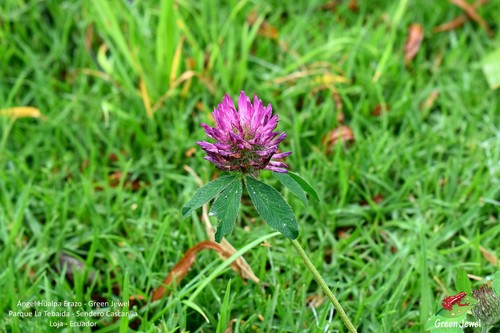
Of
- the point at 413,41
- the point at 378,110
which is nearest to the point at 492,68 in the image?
the point at 413,41

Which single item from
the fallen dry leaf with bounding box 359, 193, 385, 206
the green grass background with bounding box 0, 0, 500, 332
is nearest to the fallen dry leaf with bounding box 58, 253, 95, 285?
the green grass background with bounding box 0, 0, 500, 332

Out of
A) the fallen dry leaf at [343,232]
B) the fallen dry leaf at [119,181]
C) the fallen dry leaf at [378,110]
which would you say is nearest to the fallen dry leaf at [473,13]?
the fallen dry leaf at [378,110]


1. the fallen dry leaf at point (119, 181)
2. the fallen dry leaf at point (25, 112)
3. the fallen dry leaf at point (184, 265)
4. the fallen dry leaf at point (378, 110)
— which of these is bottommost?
the fallen dry leaf at point (184, 265)

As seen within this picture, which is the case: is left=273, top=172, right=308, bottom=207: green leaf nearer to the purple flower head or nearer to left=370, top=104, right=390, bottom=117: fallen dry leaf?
the purple flower head

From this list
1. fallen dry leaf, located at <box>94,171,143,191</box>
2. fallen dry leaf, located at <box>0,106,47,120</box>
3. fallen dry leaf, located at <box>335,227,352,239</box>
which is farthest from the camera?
fallen dry leaf, located at <box>0,106,47,120</box>

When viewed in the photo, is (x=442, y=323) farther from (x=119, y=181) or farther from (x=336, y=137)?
(x=119, y=181)

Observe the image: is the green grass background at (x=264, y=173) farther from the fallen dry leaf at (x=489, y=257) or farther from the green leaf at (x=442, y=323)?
the green leaf at (x=442, y=323)

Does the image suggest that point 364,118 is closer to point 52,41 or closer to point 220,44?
point 220,44
